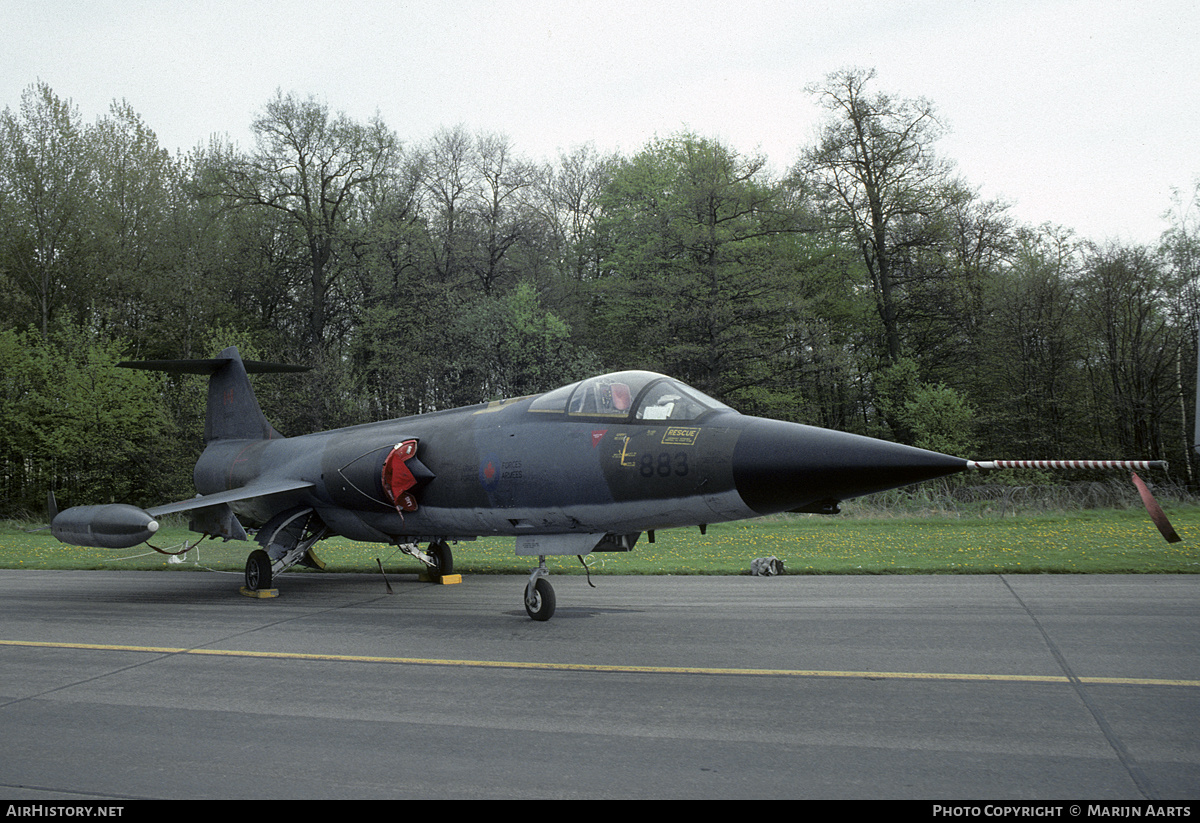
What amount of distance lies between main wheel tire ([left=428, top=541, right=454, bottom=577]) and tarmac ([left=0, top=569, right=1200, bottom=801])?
2630 millimetres

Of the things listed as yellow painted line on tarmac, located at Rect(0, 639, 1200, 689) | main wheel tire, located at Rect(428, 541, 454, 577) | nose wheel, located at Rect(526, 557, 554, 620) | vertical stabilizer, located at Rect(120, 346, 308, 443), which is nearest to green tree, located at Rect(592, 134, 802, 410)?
vertical stabilizer, located at Rect(120, 346, 308, 443)

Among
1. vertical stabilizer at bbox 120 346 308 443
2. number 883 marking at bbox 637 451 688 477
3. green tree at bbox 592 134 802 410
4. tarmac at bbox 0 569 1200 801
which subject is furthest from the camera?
green tree at bbox 592 134 802 410

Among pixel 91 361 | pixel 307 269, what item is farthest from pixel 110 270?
pixel 307 269

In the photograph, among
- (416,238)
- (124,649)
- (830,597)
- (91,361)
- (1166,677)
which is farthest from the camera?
(416,238)

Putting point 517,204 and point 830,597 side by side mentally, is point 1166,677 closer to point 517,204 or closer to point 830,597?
point 830,597

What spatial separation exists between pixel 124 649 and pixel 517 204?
111 ft

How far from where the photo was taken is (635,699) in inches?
209

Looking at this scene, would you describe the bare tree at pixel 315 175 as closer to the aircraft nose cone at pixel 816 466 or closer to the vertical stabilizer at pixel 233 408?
the vertical stabilizer at pixel 233 408

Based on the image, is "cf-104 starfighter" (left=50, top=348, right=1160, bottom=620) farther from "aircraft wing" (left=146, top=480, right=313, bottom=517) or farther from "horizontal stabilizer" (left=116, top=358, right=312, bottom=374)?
"horizontal stabilizer" (left=116, top=358, right=312, bottom=374)

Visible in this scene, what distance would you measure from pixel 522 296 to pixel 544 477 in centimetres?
2514

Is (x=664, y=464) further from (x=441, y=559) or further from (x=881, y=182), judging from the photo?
(x=881, y=182)

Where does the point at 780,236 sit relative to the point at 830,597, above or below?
above

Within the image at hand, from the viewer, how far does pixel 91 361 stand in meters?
33.3

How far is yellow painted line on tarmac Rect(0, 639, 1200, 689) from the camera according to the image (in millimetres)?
5332
